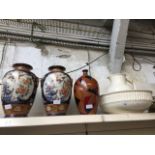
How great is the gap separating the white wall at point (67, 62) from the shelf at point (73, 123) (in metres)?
0.10

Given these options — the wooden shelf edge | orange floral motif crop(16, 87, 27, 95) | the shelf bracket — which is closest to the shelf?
the wooden shelf edge

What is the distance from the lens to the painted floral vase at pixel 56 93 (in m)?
0.83

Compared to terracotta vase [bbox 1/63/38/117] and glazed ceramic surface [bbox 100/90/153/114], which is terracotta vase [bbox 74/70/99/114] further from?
terracotta vase [bbox 1/63/38/117]

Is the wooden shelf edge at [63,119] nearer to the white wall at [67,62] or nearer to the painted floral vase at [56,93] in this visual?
the painted floral vase at [56,93]

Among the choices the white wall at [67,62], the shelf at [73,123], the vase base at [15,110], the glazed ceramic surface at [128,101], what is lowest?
the shelf at [73,123]

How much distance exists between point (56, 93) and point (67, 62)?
14.2 inches

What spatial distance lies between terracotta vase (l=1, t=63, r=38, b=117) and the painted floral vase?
68mm

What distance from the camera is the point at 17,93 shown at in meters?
0.80

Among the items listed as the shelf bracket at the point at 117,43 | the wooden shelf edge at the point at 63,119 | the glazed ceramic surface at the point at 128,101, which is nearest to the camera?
the wooden shelf edge at the point at 63,119

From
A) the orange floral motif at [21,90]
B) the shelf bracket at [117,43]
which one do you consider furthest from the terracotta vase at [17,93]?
the shelf bracket at [117,43]

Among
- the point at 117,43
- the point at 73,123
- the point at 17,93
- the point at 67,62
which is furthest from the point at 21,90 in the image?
the point at 117,43

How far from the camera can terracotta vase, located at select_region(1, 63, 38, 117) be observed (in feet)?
2.61

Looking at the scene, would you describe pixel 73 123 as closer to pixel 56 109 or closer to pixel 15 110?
pixel 56 109
